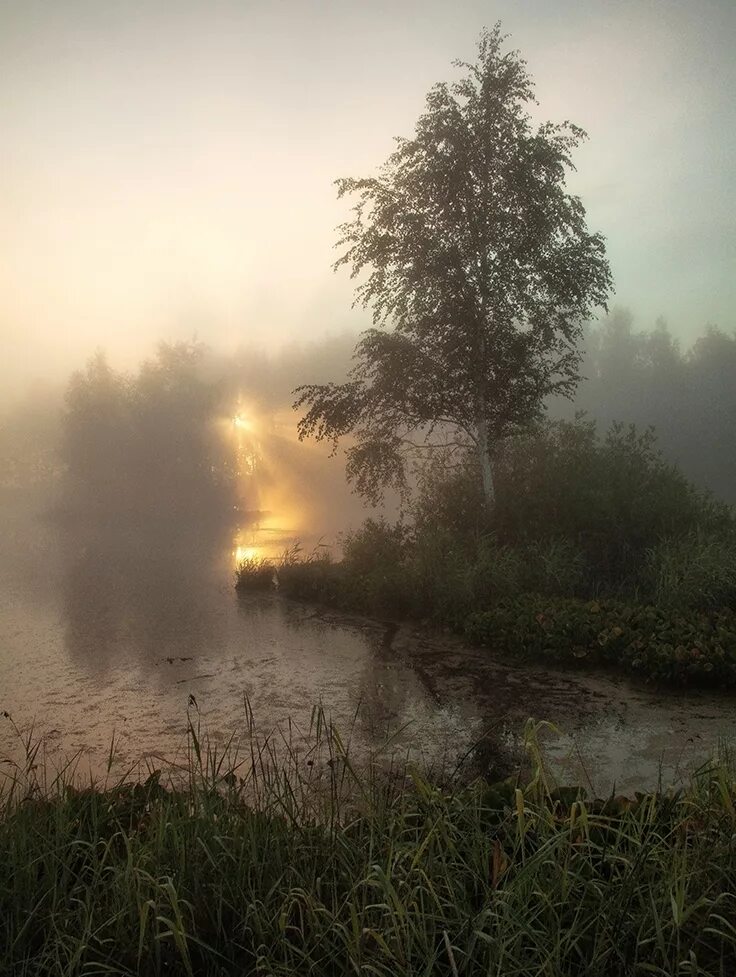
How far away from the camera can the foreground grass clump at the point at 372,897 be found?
100 inches

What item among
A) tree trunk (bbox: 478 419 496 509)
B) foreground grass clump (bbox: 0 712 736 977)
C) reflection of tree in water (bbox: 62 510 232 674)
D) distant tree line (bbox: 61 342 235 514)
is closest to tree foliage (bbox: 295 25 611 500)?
tree trunk (bbox: 478 419 496 509)

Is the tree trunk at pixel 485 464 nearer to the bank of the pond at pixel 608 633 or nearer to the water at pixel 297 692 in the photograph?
the bank of the pond at pixel 608 633

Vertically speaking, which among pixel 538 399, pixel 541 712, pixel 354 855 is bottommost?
pixel 541 712

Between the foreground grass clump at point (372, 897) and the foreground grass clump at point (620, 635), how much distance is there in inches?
173

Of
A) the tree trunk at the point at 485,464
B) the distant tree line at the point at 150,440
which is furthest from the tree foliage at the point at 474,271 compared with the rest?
the distant tree line at the point at 150,440

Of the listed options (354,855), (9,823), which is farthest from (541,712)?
(9,823)

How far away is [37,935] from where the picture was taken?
117 inches

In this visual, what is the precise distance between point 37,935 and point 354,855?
143cm

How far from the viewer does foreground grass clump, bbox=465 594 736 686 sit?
7637 mm

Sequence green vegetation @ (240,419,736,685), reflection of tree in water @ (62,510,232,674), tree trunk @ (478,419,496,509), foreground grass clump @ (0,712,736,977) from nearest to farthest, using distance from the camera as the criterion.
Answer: foreground grass clump @ (0,712,736,977) < green vegetation @ (240,419,736,685) < reflection of tree in water @ (62,510,232,674) < tree trunk @ (478,419,496,509)

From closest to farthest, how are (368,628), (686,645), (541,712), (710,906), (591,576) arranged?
1. (710,906)
2. (541,712)
3. (686,645)
4. (368,628)
5. (591,576)

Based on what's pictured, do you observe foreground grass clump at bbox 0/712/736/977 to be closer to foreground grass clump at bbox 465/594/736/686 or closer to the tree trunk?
foreground grass clump at bbox 465/594/736/686

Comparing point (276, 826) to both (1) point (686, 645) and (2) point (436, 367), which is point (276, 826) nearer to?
(1) point (686, 645)

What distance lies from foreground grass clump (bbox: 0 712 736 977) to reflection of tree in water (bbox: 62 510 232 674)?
644 centimetres
